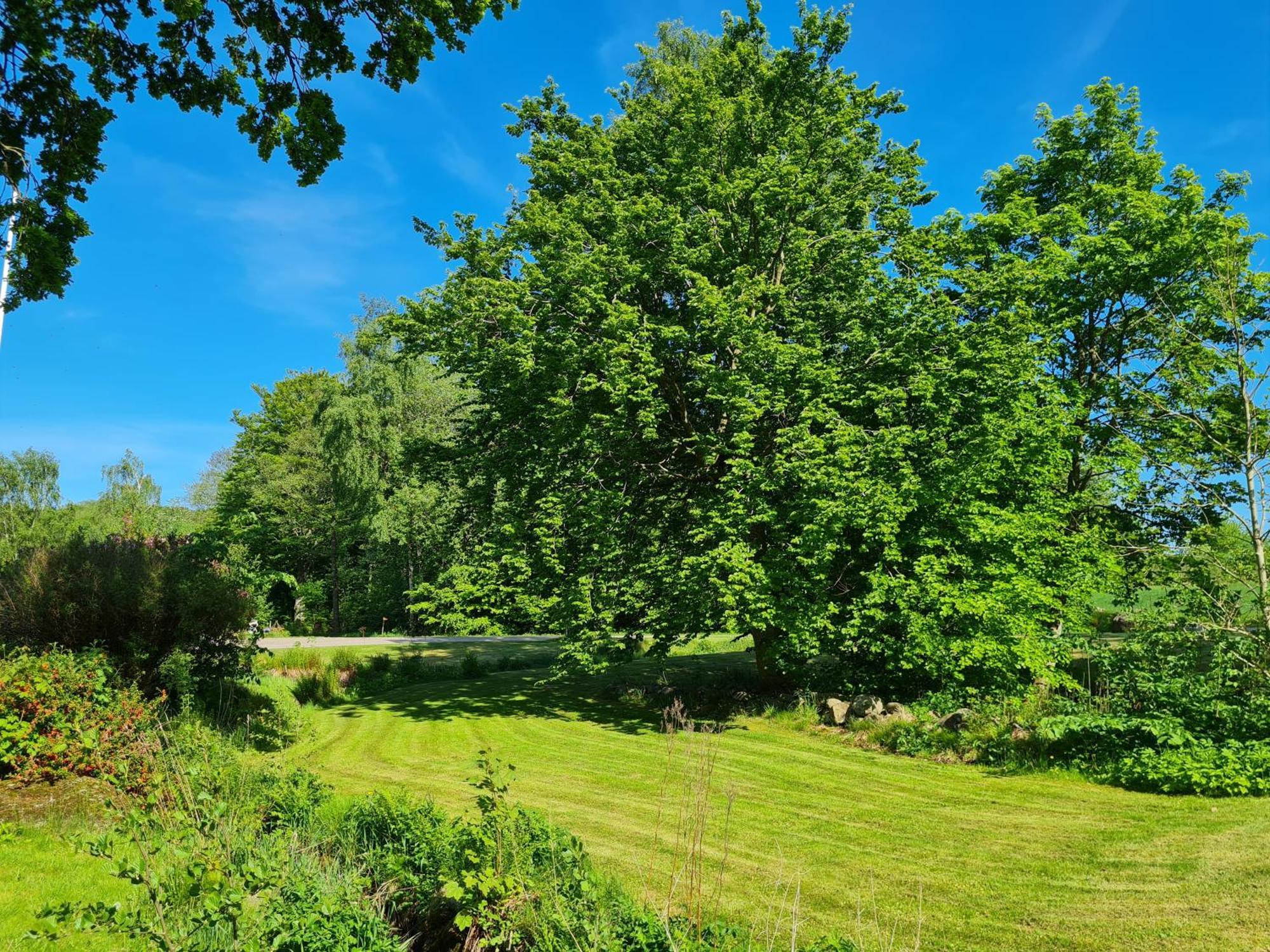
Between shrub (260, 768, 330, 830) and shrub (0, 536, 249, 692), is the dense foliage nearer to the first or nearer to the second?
shrub (0, 536, 249, 692)

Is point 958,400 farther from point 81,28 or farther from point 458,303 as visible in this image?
point 81,28

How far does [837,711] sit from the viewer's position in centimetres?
1198

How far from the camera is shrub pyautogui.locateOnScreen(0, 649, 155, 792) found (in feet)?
22.6

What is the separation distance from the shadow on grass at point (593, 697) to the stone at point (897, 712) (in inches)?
107

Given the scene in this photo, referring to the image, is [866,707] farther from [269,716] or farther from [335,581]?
[335,581]

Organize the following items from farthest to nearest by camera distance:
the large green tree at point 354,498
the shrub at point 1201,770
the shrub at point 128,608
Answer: the large green tree at point 354,498 → the shrub at point 128,608 → the shrub at point 1201,770

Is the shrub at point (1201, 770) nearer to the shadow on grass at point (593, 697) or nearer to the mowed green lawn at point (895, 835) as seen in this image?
the mowed green lawn at point (895, 835)

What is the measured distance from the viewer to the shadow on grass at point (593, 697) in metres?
13.9

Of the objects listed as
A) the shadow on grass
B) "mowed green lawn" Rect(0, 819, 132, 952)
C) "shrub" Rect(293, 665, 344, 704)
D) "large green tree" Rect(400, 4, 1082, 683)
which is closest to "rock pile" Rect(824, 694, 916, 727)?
"large green tree" Rect(400, 4, 1082, 683)

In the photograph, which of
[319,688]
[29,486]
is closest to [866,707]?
[319,688]

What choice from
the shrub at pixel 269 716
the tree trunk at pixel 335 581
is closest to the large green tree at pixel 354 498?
the tree trunk at pixel 335 581

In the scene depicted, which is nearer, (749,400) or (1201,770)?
(1201,770)

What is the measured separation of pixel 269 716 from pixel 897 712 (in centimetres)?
1020

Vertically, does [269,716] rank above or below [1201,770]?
below
